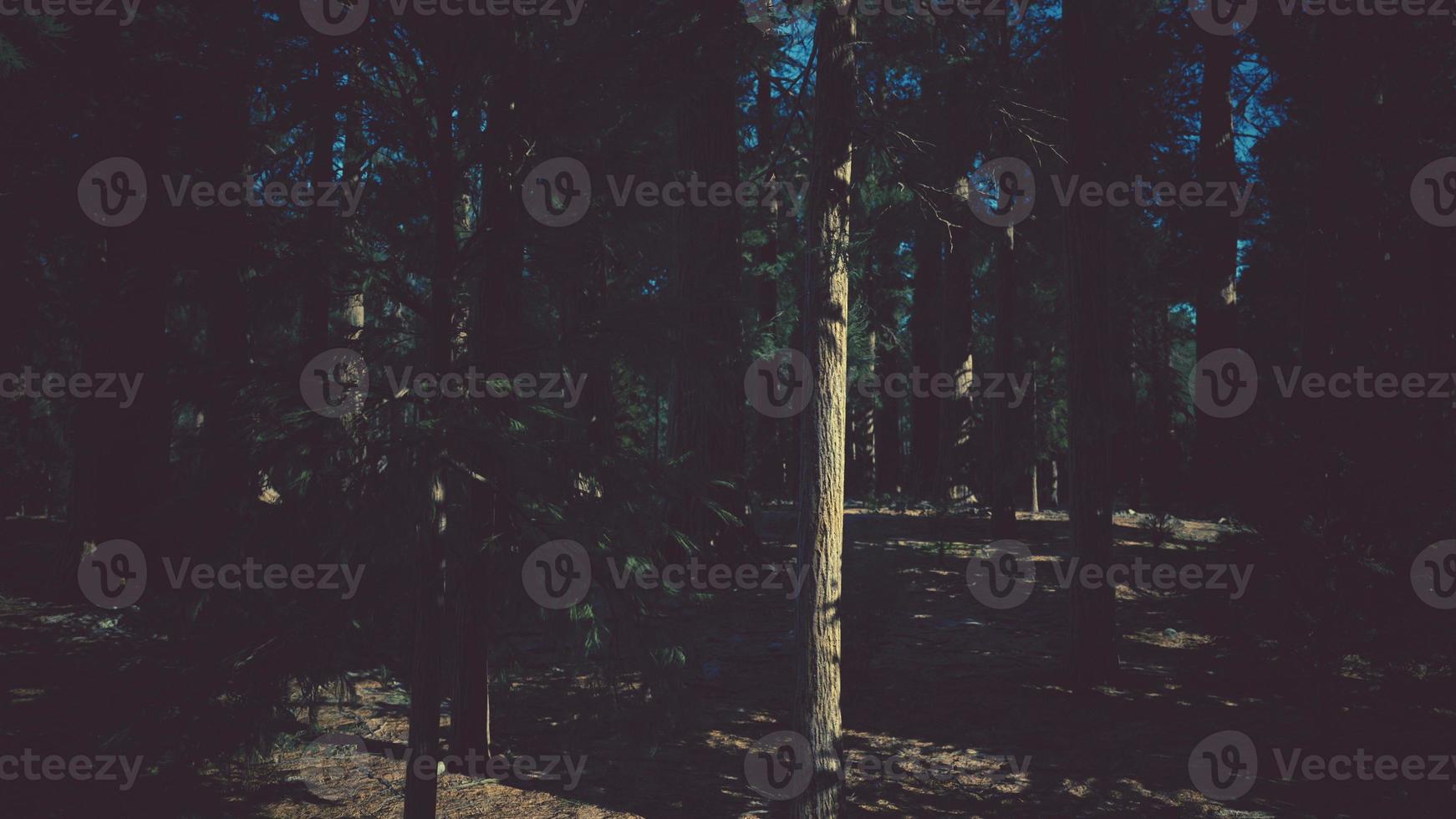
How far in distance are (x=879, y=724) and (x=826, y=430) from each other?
321 centimetres

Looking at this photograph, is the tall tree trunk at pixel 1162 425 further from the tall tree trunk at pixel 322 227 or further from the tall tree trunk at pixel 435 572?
the tall tree trunk at pixel 322 227

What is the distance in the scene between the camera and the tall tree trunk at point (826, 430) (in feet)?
20.2

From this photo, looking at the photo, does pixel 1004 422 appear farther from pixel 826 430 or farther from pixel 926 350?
pixel 826 430

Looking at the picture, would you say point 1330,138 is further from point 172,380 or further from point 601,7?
point 172,380

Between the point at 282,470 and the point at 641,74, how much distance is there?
3.28m

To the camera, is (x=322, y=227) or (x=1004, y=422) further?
(x=1004, y=422)

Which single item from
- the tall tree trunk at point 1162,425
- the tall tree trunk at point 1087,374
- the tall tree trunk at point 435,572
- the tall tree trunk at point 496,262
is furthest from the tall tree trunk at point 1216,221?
the tall tree trunk at point 435,572

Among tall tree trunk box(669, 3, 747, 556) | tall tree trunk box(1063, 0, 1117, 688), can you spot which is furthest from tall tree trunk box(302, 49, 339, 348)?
tall tree trunk box(1063, 0, 1117, 688)

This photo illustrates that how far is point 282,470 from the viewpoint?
493 centimetres

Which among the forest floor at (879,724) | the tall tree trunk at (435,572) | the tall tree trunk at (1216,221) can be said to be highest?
the tall tree trunk at (1216,221)

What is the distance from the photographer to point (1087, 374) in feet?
27.9

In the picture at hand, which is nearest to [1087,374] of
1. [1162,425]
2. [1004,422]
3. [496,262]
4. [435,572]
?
[496,262]

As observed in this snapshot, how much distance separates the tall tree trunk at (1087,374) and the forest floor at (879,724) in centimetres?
54

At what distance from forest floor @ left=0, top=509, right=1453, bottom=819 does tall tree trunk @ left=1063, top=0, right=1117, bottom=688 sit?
0.54 metres
